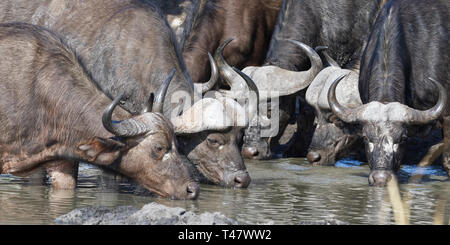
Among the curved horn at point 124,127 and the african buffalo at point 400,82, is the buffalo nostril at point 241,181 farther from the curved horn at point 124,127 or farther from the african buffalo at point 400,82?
the curved horn at point 124,127

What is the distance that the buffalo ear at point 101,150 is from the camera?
9.15 m

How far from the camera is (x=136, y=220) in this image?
26.9 ft

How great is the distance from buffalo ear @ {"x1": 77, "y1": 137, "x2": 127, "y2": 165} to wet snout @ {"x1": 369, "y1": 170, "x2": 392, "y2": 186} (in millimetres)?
3247

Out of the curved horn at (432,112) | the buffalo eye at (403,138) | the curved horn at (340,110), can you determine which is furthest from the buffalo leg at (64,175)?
the curved horn at (432,112)

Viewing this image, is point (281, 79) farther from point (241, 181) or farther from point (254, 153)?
point (241, 181)

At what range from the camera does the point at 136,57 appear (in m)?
10.9

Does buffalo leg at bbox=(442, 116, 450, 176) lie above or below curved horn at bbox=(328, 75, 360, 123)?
below

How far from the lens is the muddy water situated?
898 cm

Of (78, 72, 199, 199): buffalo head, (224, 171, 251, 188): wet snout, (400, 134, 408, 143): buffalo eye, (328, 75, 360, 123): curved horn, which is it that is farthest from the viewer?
(328, 75, 360, 123): curved horn

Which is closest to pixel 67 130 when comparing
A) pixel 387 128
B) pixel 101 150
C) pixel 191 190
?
pixel 101 150

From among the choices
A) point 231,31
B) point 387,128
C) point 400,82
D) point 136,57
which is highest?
point 231,31

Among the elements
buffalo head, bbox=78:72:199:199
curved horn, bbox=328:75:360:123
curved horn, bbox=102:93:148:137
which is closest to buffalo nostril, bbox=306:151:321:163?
curved horn, bbox=328:75:360:123

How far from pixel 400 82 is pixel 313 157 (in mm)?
1609

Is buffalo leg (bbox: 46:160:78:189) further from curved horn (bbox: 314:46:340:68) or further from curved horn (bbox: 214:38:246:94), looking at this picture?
curved horn (bbox: 314:46:340:68)
